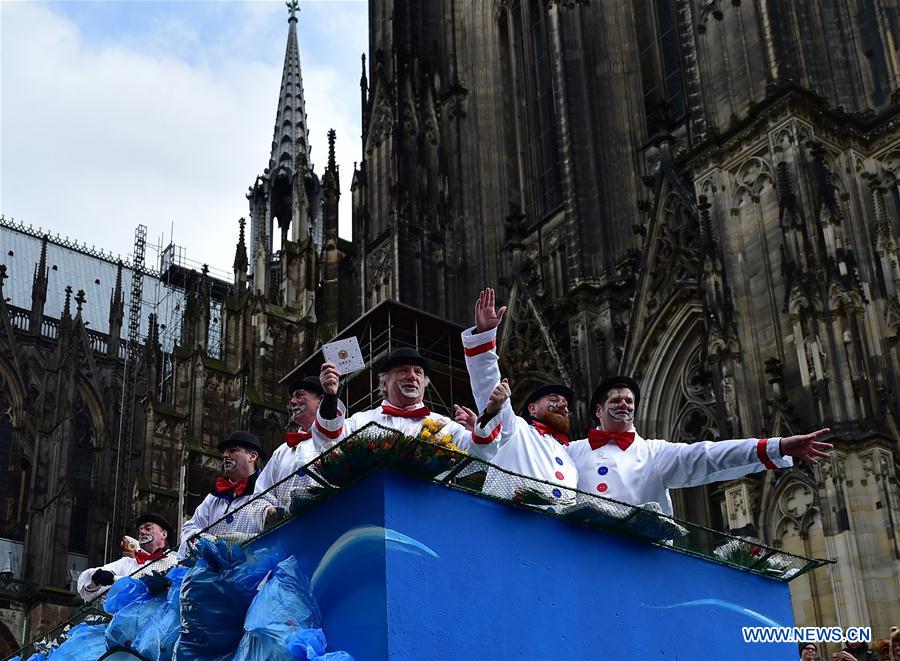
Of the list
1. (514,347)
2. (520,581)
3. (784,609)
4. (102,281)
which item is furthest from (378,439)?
(102,281)

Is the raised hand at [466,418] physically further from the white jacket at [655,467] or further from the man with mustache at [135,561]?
the man with mustache at [135,561]

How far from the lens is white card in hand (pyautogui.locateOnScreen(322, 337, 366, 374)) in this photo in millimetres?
6238

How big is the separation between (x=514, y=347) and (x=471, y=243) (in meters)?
3.31

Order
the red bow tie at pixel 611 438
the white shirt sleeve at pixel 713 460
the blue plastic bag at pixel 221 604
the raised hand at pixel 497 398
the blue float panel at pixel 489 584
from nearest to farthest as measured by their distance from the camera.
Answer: the blue float panel at pixel 489 584
the blue plastic bag at pixel 221 604
the raised hand at pixel 497 398
the white shirt sleeve at pixel 713 460
the red bow tie at pixel 611 438

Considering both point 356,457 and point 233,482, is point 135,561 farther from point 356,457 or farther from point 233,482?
point 356,457

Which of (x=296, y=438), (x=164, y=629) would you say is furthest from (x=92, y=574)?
(x=164, y=629)

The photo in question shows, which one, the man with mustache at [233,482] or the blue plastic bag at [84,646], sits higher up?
the man with mustache at [233,482]

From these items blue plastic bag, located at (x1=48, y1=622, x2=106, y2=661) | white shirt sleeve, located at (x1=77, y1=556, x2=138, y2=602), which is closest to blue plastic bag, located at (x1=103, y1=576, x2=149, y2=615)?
blue plastic bag, located at (x1=48, y1=622, x2=106, y2=661)

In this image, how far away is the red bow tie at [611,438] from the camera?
6125 mm

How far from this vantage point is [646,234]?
1617cm

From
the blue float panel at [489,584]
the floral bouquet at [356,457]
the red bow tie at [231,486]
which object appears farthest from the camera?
the red bow tie at [231,486]

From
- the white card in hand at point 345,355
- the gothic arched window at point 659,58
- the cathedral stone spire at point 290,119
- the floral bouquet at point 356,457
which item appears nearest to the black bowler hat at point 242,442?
the white card in hand at point 345,355

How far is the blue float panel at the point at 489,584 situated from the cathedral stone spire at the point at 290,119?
134 ft

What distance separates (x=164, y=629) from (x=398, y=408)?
1.60m
